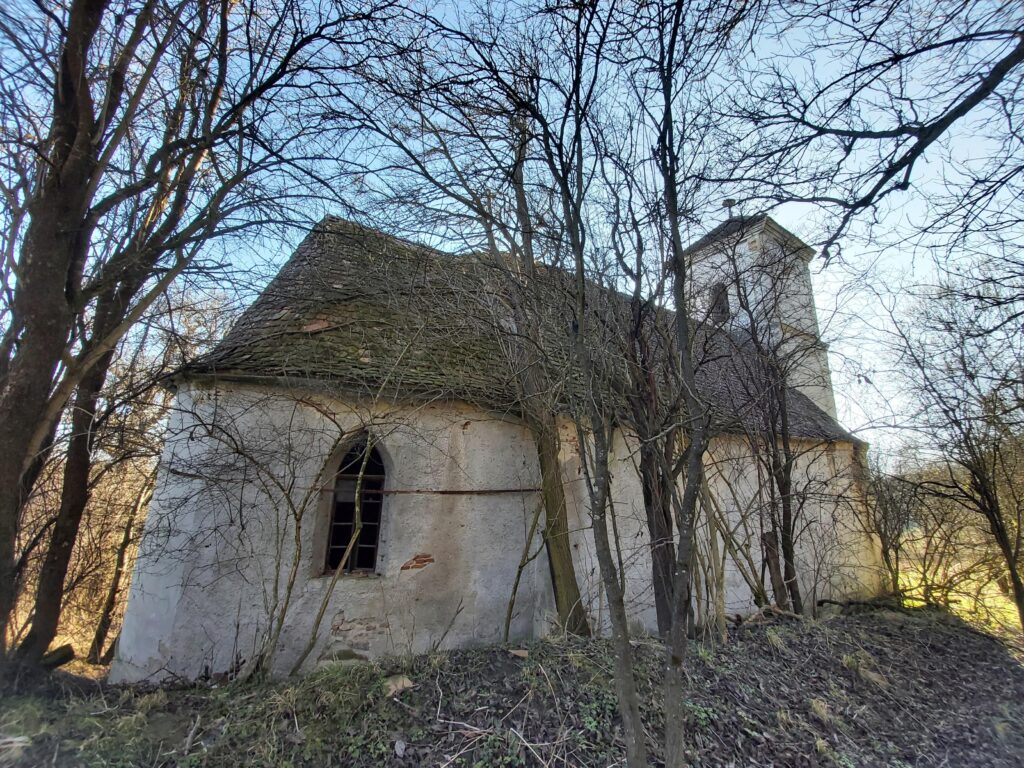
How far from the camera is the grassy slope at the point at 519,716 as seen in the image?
3.44 metres

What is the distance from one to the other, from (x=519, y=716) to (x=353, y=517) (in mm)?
3751

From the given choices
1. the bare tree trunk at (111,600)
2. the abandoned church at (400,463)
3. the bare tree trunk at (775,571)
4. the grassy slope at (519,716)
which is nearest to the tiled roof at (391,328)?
the abandoned church at (400,463)

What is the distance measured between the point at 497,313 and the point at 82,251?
3946 mm

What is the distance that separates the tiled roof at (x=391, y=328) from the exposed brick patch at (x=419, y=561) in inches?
84.4

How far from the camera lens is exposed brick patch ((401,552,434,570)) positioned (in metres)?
6.41

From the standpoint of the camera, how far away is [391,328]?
20.4 ft

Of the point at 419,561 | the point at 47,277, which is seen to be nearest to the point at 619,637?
the point at 419,561

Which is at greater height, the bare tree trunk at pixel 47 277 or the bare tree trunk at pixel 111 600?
the bare tree trunk at pixel 47 277

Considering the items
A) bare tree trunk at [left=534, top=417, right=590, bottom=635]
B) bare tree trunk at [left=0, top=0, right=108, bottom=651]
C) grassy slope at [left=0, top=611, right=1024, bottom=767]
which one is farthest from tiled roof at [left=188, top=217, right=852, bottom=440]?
grassy slope at [left=0, top=611, right=1024, bottom=767]

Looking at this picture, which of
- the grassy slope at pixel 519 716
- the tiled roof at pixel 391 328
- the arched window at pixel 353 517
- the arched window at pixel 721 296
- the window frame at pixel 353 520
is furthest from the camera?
the arched window at pixel 353 517

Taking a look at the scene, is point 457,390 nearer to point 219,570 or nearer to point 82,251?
point 219,570

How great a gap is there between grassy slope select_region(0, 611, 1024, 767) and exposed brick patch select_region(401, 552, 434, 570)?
1.79 m

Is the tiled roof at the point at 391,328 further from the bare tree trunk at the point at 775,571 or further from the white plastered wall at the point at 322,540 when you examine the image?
the bare tree trunk at the point at 775,571

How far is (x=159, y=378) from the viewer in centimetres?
568
